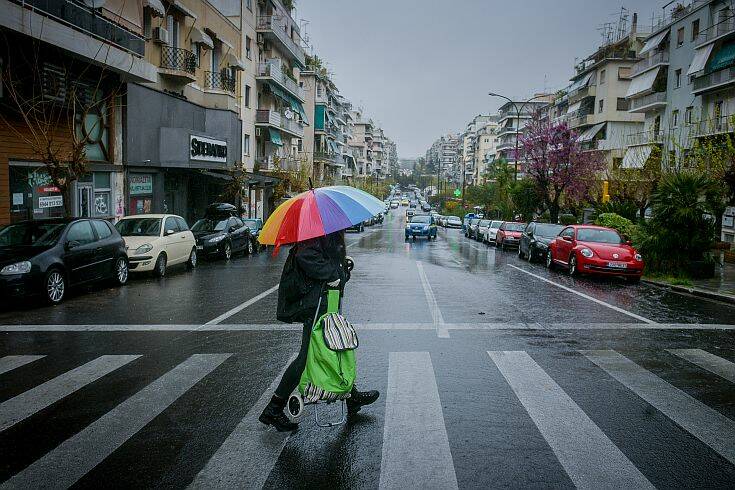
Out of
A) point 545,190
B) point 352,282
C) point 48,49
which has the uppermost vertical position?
point 48,49

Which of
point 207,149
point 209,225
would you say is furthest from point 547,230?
point 207,149

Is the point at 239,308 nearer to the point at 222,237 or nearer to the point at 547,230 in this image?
the point at 222,237

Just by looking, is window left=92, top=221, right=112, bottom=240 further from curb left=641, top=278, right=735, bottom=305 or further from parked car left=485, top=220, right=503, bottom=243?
parked car left=485, top=220, right=503, bottom=243

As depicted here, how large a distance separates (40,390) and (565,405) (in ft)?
16.4

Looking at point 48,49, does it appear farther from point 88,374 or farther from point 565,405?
point 565,405

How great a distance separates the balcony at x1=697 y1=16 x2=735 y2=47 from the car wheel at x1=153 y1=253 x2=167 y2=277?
107 feet

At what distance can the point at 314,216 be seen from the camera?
4.90 meters

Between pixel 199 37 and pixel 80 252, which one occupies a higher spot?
pixel 199 37

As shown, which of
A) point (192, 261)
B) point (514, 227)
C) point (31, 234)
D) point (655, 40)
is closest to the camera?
point (31, 234)

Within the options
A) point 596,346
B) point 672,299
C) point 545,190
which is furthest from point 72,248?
point 545,190

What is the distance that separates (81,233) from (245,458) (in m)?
10.1

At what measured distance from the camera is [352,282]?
14922mm

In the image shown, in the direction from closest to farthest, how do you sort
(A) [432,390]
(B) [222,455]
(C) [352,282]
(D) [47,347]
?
(B) [222,455]
(A) [432,390]
(D) [47,347]
(C) [352,282]

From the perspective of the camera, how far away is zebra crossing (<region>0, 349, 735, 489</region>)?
4129mm
